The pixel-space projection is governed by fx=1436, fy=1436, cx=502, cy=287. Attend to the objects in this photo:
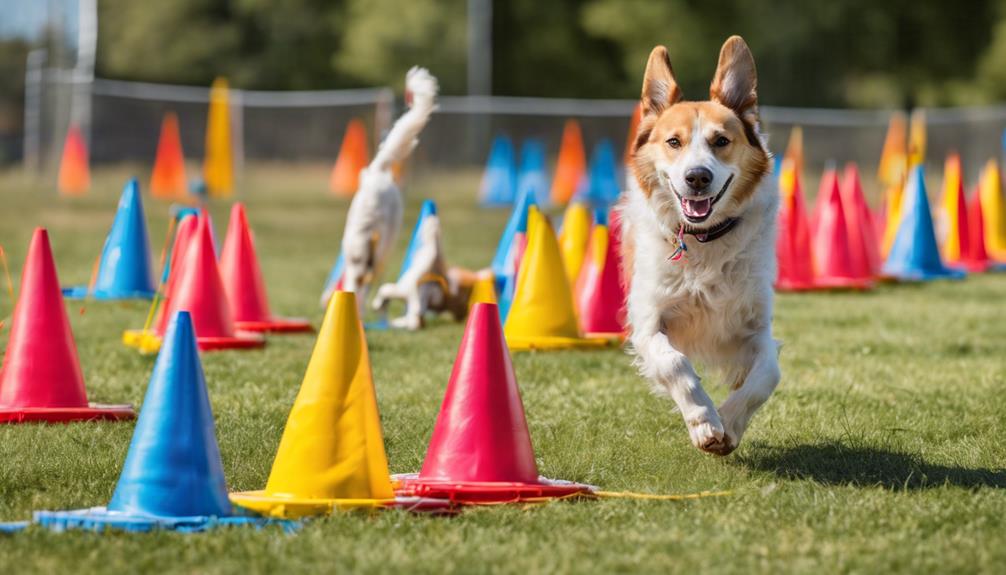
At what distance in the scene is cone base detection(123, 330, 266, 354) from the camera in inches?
360

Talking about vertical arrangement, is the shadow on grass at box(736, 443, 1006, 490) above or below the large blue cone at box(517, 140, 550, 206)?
below

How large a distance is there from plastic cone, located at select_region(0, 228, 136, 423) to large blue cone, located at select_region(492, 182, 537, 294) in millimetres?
4258

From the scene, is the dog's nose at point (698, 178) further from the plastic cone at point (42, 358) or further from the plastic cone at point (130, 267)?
the plastic cone at point (130, 267)

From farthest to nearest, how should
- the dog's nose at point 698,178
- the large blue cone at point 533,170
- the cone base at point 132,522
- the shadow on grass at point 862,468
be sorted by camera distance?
1. the large blue cone at point 533,170
2. the dog's nose at point 698,178
3. the shadow on grass at point 862,468
4. the cone base at point 132,522

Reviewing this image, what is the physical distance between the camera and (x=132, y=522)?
14.7 feet

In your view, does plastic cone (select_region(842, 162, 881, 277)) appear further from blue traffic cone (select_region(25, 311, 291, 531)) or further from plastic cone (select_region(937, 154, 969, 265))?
blue traffic cone (select_region(25, 311, 291, 531))

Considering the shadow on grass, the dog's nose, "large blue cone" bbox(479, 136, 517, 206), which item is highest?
"large blue cone" bbox(479, 136, 517, 206)

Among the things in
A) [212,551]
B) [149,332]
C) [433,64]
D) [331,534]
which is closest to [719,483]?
[331,534]

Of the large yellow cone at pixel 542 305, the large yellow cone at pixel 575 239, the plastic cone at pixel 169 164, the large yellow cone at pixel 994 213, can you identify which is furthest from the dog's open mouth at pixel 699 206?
the plastic cone at pixel 169 164

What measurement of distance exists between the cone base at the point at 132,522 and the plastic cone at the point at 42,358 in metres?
2.11

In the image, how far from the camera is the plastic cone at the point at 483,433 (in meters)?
5.06

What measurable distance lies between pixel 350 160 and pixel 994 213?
13.7 metres

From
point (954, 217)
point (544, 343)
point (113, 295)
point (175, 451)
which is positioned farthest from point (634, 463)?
point (954, 217)

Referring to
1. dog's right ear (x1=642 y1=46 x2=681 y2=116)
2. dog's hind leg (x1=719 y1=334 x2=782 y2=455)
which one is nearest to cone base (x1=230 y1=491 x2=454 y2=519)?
dog's hind leg (x1=719 y1=334 x2=782 y2=455)
